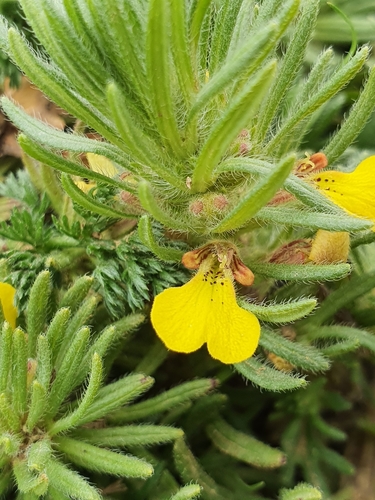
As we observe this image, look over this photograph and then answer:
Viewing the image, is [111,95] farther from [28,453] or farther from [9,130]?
[9,130]

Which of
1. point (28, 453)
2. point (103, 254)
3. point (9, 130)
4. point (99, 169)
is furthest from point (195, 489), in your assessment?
point (9, 130)

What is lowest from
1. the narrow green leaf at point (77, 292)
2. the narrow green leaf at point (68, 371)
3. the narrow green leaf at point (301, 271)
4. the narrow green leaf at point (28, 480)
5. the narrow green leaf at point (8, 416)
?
the narrow green leaf at point (28, 480)

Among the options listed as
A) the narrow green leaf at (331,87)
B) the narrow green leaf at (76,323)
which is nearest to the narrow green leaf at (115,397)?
the narrow green leaf at (76,323)

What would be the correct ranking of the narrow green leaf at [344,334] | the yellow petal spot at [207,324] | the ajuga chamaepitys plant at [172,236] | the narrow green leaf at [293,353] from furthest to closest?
the narrow green leaf at [344,334], the narrow green leaf at [293,353], the yellow petal spot at [207,324], the ajuga chamaepitys plant at [172,236]

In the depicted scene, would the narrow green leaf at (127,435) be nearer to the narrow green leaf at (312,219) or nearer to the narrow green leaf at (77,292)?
the narrow green leaf at (77,292)

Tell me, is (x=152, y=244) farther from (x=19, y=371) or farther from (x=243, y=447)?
(x=243, y=447)

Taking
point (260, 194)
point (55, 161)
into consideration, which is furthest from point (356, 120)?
point (55, 161)
